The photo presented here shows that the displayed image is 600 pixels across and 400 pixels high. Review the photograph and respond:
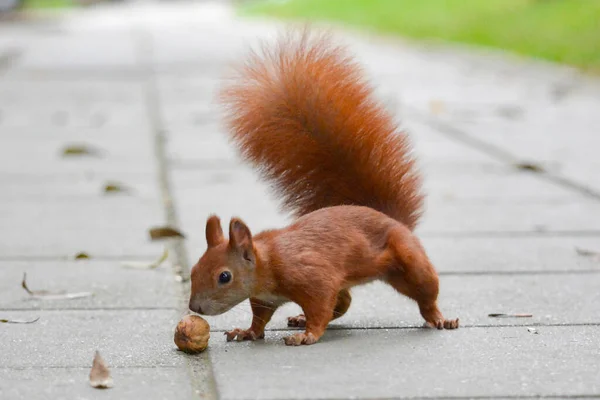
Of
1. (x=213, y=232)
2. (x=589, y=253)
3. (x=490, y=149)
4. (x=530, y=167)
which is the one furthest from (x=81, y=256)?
(x=490, y=149)

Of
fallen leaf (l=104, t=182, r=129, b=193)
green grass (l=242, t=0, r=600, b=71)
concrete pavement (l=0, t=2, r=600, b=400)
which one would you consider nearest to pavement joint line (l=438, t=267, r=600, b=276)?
concrete pavement (l=0, t=2, r=600, b=400)

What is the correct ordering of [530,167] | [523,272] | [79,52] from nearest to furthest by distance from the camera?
[523,272] < [530,167] < [79,52]

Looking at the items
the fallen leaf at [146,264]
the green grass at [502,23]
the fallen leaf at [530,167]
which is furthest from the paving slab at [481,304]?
the green grass at [502,23]

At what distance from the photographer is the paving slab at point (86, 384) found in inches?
91.4

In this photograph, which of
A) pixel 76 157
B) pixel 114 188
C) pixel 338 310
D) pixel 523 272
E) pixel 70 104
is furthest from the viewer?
pixel 70 104

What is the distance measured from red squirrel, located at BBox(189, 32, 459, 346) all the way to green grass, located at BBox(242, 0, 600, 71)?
28.8ft

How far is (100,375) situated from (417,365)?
2.34 ft

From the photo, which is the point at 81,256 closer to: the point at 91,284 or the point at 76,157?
the point at 91,284

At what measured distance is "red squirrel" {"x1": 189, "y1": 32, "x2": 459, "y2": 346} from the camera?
2807 mm

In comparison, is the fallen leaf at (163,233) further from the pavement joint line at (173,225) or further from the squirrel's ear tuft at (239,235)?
the squirrel's ear tuft at (239,235)

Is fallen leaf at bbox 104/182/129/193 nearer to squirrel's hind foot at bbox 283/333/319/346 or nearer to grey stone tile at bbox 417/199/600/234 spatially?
grey stone tile at bbox 417/199/600/234

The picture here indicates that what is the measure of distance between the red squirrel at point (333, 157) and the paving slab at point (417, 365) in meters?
0.13

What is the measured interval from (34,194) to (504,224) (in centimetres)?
219

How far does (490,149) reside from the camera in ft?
22.2
